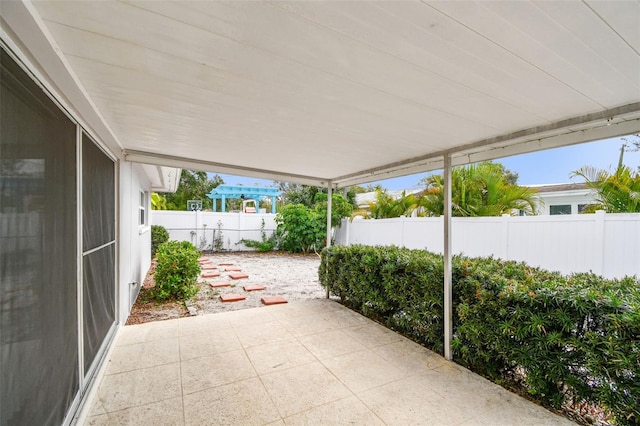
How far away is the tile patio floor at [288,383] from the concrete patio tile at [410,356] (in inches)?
0.5

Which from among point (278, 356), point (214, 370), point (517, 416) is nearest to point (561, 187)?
point (517, 416)

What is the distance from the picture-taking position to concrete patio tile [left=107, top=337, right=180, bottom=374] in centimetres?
285

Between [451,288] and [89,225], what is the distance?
361cm

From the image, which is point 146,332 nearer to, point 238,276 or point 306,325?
point 306,325

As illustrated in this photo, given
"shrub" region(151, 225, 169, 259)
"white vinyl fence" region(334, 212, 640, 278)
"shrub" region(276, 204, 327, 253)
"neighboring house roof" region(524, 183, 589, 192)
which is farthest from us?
"shrub" region(276, 204, 327, 253)

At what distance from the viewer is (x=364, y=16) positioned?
3.93 ft

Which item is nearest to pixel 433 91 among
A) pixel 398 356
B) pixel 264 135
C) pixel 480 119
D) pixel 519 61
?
pixel 519 61

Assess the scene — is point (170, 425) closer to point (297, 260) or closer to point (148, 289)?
point (148, 289)

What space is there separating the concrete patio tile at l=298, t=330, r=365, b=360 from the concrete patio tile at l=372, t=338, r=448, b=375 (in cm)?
→ 29

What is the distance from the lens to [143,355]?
3.08m

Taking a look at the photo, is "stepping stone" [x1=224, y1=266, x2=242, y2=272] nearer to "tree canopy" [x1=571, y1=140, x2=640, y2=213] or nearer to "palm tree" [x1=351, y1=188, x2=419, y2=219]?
"palm tree" [x1=351, y1=188, x2=419, y2=219]

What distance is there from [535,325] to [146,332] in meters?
4.28

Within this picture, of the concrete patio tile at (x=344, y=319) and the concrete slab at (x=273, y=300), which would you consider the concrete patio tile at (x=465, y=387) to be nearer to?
the concrete patio tile at (x=344, y=319)

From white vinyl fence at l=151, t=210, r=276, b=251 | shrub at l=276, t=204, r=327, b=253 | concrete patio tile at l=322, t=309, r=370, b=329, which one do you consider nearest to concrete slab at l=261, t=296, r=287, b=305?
concrete patio tile at l=322, t=309, r=370, b=329
